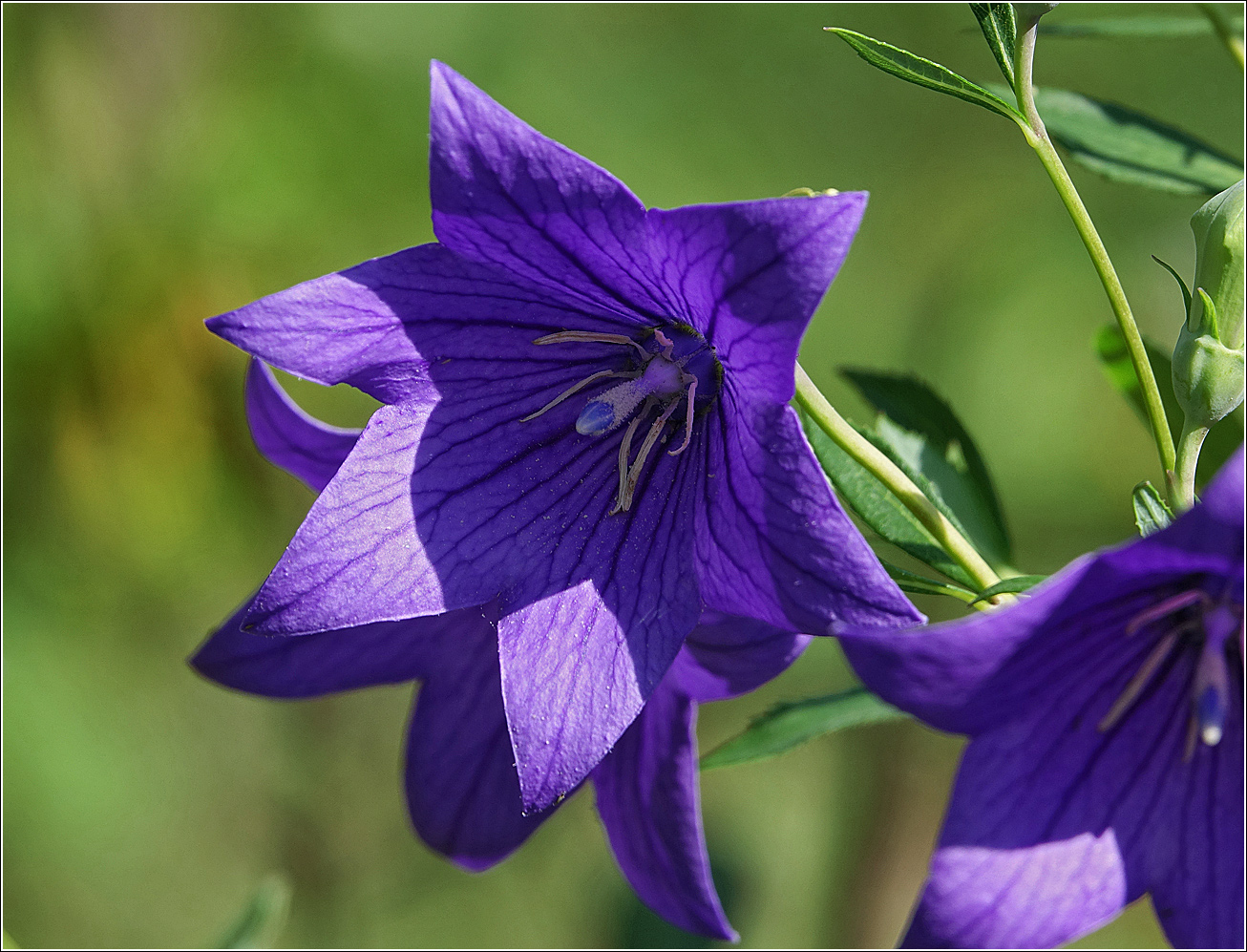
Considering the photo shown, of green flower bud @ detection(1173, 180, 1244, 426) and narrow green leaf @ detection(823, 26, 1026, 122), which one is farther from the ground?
narrow green leaf @ detection(823, 26, 1026, 122)

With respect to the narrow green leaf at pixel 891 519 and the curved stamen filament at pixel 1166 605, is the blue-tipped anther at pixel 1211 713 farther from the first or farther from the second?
the narrow green leaf at pixel 891 519

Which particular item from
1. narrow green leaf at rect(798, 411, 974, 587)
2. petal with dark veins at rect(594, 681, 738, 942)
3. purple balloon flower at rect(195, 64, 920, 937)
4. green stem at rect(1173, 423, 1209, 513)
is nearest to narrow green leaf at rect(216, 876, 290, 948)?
purple balloon flower at rect(195, 64, 920, 937)

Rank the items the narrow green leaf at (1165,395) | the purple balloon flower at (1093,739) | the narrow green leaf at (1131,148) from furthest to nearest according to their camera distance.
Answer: the narrow green leaf at (1131,148), the narrow green leaf at (1165,395), the purple balloon flower at (1093,739)

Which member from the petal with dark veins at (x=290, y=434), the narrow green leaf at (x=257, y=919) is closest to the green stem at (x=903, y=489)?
the petal with dark veins at (x=290, y=434)

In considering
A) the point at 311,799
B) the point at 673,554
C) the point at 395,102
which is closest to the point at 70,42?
the point at 395,102

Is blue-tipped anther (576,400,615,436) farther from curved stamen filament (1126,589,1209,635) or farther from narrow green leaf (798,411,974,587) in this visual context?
curved stamen filament (1126,589,1209,635)

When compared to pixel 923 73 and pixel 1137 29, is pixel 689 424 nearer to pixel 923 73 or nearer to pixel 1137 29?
pixel 923 73

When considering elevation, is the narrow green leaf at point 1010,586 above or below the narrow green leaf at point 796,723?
above
